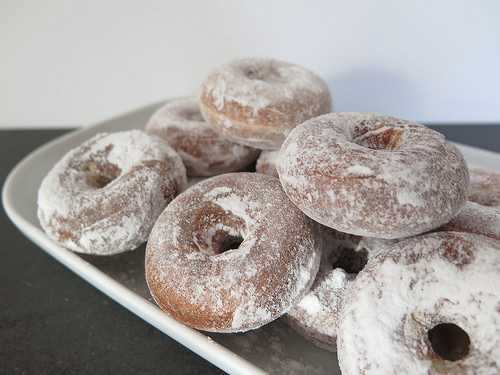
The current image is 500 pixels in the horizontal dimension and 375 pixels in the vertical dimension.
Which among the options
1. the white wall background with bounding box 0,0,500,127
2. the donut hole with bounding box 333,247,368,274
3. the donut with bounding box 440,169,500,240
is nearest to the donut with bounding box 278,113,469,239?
the donut with bounding box 440,169,500,240

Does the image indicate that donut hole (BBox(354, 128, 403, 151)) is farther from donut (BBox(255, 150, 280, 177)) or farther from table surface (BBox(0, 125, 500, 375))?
table surface (BBox(0, 125, 500, 375))

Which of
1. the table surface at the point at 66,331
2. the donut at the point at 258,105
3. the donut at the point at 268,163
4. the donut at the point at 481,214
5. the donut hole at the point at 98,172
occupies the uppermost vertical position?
the donut at the point at 258,105

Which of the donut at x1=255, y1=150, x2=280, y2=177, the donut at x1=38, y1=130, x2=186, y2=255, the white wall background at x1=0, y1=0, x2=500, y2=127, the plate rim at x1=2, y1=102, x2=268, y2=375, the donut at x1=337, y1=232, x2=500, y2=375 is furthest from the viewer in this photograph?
the white wall background at x1=0, y1=0, x2=500, y2=127

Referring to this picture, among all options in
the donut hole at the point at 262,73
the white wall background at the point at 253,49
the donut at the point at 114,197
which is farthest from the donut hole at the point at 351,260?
the white wall background at the point at 253,49

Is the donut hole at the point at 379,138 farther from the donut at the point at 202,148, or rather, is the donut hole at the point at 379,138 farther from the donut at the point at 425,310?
the donut at the point at 202,148

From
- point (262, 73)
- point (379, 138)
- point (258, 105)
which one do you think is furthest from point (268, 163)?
point (379, 138)

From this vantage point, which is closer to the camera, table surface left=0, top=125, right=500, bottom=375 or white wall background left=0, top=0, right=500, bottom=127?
table surface left=0, top=125, right=500, bottom=375

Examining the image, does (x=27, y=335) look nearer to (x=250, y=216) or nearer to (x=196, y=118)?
(x=250, y=216)
